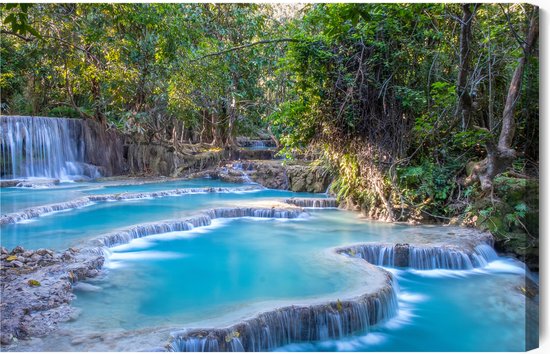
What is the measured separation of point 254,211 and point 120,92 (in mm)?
4021

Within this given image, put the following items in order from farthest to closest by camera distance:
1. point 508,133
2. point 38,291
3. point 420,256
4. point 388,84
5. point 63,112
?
1. point 63,112
2. point 388,84
3. point 420,256
4. point 508,133
5. point 38,291

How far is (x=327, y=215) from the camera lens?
9992mm

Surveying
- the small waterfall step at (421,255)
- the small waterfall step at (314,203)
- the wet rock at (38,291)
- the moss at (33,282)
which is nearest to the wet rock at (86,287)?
the wet rock at (38,291)

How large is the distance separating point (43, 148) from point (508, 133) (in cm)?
1623

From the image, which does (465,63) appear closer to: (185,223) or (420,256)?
(420,256)

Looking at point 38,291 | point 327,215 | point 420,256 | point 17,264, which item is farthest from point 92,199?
point 420,256

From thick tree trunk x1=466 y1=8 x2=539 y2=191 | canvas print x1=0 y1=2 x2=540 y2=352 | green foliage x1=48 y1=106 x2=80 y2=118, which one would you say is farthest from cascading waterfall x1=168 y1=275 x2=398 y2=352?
green foliage x1=48 y1=106 x2=80 y2=118

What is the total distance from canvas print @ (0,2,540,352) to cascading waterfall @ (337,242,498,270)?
28mm

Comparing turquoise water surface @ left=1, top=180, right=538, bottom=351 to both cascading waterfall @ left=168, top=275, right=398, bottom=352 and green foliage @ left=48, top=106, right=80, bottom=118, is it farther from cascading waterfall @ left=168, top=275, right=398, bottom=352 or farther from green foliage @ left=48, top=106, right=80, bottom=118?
green foliage @ left=48, top=106, right=80, bottom=118

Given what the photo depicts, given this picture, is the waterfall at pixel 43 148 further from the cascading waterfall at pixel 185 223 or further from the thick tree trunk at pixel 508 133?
the thick tree trunk at pixel 508 133

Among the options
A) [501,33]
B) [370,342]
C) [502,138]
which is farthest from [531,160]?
[370,342]

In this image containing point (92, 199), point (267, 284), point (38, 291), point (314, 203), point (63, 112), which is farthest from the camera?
point (63, 112)

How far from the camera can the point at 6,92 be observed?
19.7 meters

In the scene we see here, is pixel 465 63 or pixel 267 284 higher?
pixel 465 63
